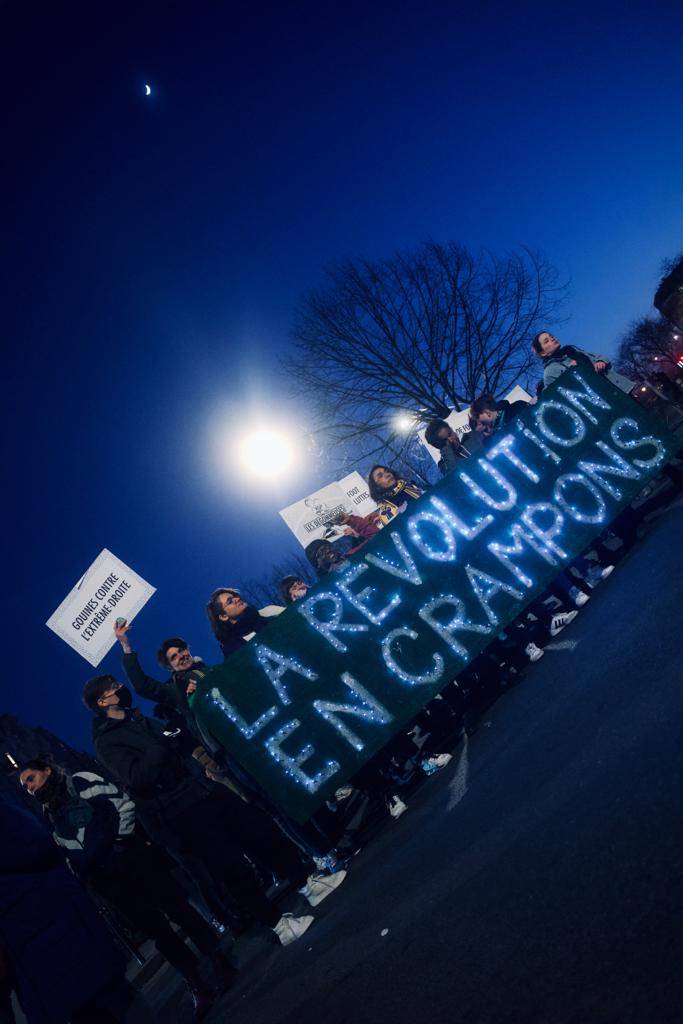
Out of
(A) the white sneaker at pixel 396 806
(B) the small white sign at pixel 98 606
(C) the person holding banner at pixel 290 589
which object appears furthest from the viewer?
(C) the person holding banner at pixel 290 589

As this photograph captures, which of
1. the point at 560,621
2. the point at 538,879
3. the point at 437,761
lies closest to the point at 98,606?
the point at 437,761

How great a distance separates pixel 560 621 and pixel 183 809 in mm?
3627

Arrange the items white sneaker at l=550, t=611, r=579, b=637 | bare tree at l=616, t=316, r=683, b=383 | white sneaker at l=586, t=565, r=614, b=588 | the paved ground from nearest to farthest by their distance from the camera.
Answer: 1. the paved ground
2. white sneaker at l=550, t=611, r=579, b=637
3. white sneaker at l=586, t=565, r=614, b=588
4. bare tree at l=616, t=316, r=683, b=383

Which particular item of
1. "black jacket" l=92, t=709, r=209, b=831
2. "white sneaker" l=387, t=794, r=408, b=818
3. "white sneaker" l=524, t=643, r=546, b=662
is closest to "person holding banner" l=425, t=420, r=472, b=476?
"white sneaker" l=524, t=643, r=546, b=662

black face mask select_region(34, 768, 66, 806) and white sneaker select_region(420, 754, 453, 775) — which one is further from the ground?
black face mask select_region(34, 768, 66, 806)

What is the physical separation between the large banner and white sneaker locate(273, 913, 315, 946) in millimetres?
679

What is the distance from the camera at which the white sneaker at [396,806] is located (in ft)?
14.7

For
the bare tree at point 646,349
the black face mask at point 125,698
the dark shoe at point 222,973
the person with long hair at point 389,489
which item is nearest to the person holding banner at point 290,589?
the person with long hair at point 389,489

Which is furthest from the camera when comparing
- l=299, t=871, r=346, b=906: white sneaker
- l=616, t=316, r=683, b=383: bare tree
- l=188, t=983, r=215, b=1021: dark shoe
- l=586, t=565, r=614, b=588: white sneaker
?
l=616, t=316, r=683, b=383: bare tree

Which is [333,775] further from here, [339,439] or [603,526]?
[339,439]

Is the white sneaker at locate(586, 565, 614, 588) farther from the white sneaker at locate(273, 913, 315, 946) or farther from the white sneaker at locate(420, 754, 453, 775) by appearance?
the white sneaker at locate(273, 913, 315, 946)

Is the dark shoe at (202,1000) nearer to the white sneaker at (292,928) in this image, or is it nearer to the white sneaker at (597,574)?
the white sneaker at (292,928)

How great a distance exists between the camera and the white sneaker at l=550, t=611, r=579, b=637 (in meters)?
5.18

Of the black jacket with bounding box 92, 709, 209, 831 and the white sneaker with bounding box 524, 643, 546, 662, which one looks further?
the white sneaker with bounding box 524, 643, 546, 662
